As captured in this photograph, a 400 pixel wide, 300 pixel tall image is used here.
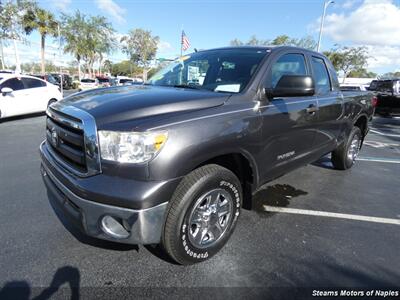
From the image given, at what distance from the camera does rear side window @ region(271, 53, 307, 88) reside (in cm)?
304

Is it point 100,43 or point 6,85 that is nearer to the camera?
point 6,85

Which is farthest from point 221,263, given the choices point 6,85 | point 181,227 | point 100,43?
point 100,43

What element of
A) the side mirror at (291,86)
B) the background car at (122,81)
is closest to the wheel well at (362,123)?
the side mirror at (291,86)

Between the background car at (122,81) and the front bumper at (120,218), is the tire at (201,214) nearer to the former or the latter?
the front bumper at (120,218)

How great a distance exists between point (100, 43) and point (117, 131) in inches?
1790

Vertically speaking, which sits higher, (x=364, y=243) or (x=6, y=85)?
(x=6, y=85)

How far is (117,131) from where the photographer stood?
201cm

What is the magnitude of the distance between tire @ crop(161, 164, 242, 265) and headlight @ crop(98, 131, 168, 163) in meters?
0.37

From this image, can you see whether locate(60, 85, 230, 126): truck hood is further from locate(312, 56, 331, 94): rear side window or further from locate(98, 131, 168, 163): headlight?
locate(312, 56, 331, 94): rear side window

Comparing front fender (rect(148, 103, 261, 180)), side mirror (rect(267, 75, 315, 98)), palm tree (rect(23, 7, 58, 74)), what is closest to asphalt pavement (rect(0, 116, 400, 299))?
front fender (rect(148, 103, 261, 180))

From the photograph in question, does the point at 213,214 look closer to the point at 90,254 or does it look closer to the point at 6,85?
the point at 90,254

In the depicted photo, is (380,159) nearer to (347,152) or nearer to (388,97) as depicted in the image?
(347,152)

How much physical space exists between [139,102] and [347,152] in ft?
13.8

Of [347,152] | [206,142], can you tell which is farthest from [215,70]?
[347,152]
